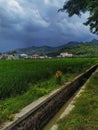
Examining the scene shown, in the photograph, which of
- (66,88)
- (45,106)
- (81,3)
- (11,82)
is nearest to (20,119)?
(45,106)

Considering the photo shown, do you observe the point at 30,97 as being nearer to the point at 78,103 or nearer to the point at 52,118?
the point at 52,118

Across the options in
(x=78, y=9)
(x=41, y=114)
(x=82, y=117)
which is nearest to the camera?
(x=82, y=117)

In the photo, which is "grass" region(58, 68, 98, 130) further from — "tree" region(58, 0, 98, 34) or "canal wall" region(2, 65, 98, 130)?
"tree" region(58, 0, 98, 34)

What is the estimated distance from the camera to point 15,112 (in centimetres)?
1016

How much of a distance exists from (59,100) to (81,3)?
15527mm

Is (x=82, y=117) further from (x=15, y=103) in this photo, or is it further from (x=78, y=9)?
(x=78, y=9)

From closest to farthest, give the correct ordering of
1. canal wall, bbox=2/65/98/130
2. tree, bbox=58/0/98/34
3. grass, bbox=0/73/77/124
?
canal wall, bbox=2/65/98/130 < grass, bbox=0/73/77/124 < tree, bbox=58/0/98/34

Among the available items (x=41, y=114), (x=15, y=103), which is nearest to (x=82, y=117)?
(x=41, y=114)

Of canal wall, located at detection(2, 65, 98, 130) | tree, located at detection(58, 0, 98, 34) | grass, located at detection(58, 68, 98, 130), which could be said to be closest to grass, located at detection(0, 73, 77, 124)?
canal wall, located at detection(2, 65, 98, 130)

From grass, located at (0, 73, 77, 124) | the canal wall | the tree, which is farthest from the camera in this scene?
the tree

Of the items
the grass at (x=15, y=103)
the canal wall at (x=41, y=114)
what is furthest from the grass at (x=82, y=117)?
the grass at (x=15, y=103)

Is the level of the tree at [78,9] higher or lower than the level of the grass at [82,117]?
higher

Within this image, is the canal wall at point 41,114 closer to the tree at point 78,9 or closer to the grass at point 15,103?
the grass at point 15,103

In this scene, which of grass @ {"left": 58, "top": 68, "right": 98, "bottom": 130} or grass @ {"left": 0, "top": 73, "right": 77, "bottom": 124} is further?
grass @ {"left": 0, "top": 73, "right": 77, "bottom": 124}
